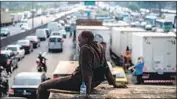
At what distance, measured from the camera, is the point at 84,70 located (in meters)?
7.27

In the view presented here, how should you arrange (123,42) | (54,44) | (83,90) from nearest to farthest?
(83,90) → (123,42) → (54,44)

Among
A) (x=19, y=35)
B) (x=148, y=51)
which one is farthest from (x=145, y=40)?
(x=19, y=35)

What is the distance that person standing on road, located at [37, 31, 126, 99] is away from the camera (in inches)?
286

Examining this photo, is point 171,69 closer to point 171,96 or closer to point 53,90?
point 171,96

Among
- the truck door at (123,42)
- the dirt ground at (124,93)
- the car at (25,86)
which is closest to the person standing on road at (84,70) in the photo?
the dirt ground at (124,93)

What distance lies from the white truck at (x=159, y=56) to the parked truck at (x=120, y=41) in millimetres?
5623

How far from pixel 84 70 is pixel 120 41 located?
27859mm

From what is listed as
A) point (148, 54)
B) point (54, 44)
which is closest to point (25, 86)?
point (148, 54)

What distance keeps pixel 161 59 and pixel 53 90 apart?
18.2 metres

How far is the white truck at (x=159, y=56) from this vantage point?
81.8 feet

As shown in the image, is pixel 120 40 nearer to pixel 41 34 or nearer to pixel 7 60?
pixel 7 60

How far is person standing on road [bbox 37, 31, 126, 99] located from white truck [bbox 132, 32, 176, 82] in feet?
57.0

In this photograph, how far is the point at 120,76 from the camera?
1973cm

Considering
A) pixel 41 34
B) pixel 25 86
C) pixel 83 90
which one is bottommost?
pixel 41 34
